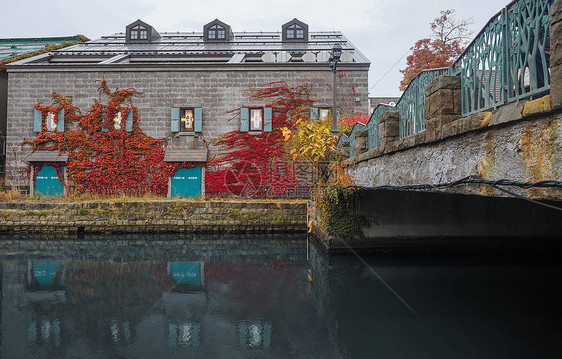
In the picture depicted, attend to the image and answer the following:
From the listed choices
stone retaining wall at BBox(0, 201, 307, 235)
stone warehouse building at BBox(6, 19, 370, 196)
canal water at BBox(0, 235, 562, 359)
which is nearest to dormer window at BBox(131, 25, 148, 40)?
stone warehouse building at BBox(6, 19, 370, 196)

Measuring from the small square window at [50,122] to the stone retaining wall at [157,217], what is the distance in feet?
17.6

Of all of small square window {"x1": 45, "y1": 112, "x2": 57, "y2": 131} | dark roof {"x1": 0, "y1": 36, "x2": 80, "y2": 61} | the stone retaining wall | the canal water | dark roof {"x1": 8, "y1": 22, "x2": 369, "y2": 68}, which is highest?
dark roof {"x1": 0, "y1": 36, "x2": 80, "y2": 61}

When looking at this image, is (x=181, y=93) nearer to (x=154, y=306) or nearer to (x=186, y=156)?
(x=186, y=156)

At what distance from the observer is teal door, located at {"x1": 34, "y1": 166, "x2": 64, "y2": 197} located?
16.4 m

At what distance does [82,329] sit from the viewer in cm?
514

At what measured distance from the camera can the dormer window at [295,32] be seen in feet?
69.5

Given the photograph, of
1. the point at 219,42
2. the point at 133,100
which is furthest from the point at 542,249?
the point at 219,42

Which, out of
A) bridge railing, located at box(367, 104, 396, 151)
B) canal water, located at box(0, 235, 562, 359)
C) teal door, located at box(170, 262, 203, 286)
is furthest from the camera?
teal door, located at box(170, 262, 203, 286)

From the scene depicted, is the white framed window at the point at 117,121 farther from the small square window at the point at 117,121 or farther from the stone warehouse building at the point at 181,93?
the stone warehouse building at the point at 181,93

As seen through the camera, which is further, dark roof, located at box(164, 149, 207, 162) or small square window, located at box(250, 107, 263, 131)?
small square window, located at box(250, 107, 263, 131)

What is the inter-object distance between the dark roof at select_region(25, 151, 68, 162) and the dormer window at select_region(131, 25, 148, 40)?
9.04 metres

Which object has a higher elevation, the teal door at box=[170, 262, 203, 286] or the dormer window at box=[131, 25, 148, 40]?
the dormer window at box=[131, 25, 148, 40]

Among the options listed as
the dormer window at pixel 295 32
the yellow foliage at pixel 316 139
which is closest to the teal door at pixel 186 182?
the yellow foliage at pixel 316 139

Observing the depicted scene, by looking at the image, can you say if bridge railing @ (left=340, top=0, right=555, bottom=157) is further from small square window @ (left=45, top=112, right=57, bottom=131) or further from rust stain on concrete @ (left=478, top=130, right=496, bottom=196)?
small square window @ (left=45, top=112, right=57, bottom=131)
